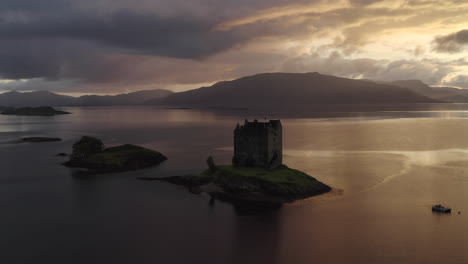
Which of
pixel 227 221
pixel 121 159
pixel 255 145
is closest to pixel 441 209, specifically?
pixel 255 145

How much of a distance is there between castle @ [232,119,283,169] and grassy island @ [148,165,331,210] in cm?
106

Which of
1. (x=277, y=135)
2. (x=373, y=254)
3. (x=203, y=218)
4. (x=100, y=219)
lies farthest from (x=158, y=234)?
(x=277, y=135)

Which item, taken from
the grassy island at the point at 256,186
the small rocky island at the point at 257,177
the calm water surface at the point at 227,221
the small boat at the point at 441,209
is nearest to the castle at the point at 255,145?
the small rocky island at the point at 257,177

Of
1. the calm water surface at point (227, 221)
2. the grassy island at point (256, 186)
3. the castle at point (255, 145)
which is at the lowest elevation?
the calm water surface at point (227, 221)

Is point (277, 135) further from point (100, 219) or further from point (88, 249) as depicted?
point (88, 249)

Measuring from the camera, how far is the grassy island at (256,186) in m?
49.4

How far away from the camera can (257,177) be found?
2044 inches

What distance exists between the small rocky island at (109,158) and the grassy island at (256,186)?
70.6 feet

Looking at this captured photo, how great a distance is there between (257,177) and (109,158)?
36942 mm

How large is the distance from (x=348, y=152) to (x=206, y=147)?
36.0 metres

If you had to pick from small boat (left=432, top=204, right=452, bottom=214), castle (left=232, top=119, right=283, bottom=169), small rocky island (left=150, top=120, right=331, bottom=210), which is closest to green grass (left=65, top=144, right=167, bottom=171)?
small rocky island (left=150, top=120, right=331, bottom=210)

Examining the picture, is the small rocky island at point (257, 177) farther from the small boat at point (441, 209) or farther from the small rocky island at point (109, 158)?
the small rocky island at point (109, 158)

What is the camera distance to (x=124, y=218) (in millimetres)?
44750

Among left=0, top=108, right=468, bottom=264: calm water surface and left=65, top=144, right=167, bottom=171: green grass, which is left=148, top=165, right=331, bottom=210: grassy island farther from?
left=65, top=144, right=167, bottom=171: green grass
